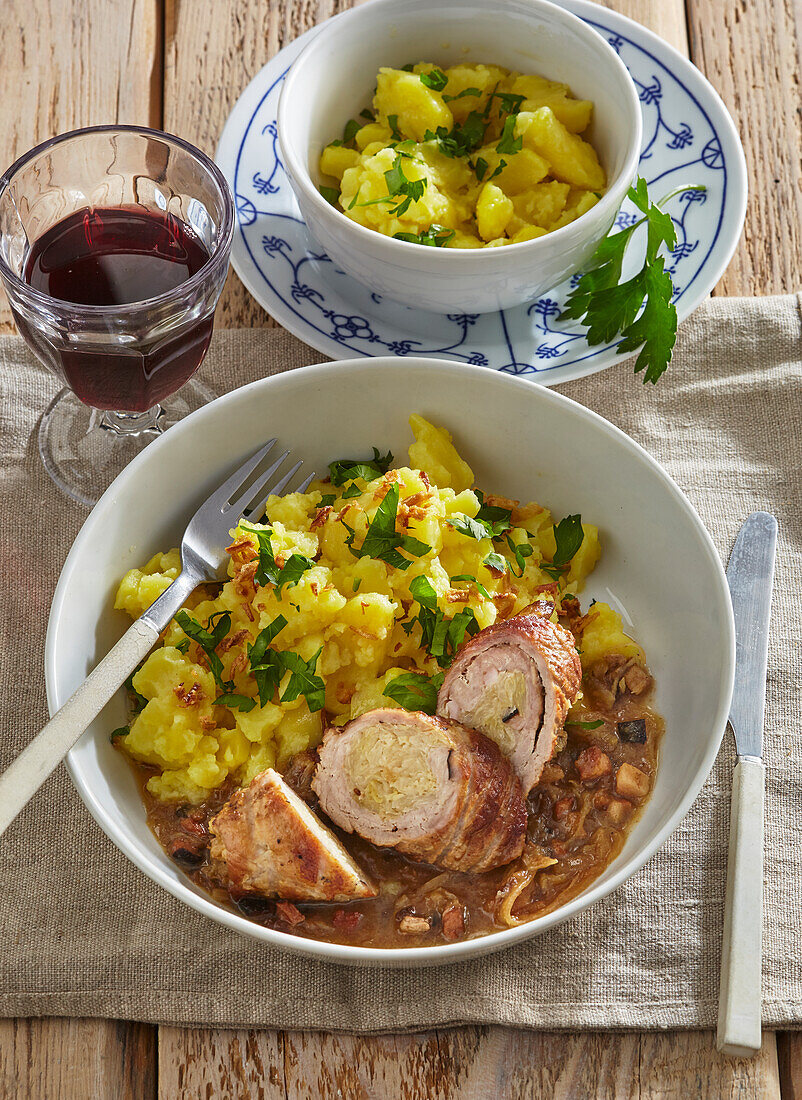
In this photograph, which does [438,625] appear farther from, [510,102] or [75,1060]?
[510,102]

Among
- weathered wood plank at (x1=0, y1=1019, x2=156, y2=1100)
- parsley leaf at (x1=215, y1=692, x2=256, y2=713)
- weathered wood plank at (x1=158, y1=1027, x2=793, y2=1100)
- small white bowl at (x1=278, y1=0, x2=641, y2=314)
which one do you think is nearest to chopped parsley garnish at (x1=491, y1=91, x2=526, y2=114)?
small white bowl at (x1=278, y1=0, x2=641, y2=314)

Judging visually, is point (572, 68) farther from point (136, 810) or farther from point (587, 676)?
point (136, 810)

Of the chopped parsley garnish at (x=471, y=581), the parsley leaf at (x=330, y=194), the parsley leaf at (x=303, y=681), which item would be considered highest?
the parsley leaf at (x=330, y=194)

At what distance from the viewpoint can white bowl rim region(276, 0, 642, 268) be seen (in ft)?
9.90

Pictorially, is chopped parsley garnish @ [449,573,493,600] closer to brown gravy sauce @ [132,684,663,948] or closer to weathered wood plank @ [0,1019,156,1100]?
brown gravy sauce @ [132,684,663,948]

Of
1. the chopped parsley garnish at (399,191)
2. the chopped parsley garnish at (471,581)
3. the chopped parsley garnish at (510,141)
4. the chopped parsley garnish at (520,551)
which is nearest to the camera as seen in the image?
the chopped parsley garnish at (471,581)

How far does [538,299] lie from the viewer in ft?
11.2

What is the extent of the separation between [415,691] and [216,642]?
51cm

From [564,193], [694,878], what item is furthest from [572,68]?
[694,878]

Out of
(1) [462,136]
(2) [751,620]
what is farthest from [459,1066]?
(1) [462,136]

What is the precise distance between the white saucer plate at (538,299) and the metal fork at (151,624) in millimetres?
565

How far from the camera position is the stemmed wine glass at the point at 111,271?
2814mm

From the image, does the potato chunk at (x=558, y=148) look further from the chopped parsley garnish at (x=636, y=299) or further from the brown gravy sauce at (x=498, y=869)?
the brown gravy sauce at (x=498, y=869)

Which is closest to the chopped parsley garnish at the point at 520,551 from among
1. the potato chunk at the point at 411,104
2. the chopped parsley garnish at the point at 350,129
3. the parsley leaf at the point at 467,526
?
the parsley leaf at the point at 467,526
